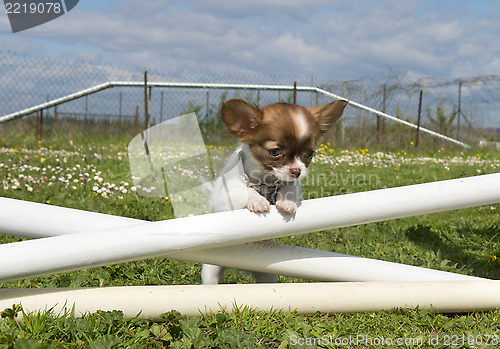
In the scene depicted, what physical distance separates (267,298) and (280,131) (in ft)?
4.52

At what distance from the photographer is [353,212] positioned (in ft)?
11.5

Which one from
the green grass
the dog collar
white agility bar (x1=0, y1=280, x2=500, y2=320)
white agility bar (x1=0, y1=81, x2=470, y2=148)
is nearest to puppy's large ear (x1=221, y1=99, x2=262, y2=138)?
the dog collar

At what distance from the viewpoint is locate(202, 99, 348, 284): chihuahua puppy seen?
3207 mm

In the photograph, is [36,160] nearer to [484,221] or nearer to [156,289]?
[156,289]

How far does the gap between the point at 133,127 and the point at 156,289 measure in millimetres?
16920

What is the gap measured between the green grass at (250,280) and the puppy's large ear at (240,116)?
430 mm

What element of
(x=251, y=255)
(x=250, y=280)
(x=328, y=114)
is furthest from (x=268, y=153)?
(x=250, y=280)

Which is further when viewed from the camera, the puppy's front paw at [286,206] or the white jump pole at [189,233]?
the puppy's front paw at [286,206]

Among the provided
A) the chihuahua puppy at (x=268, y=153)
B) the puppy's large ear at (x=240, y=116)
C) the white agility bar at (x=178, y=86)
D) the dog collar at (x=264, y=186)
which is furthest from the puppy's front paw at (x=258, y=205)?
the white agility bar at (x=178, y=86)

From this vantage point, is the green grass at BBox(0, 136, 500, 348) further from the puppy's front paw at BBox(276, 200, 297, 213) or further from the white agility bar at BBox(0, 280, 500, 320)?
the puppy's front paw at BBox(276, 200, 297, 213)

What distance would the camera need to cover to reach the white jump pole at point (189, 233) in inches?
127

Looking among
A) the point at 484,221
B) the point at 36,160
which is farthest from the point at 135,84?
the point at 484,221

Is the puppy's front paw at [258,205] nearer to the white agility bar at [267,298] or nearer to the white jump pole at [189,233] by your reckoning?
the white jump pole at [189,233]

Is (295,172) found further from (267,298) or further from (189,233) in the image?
(267,298)
